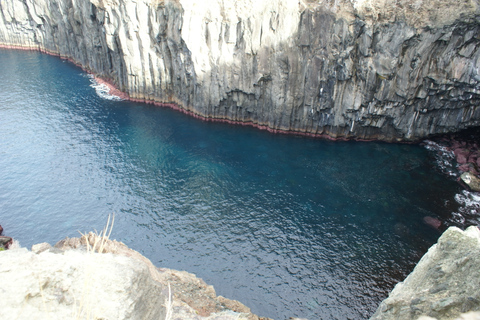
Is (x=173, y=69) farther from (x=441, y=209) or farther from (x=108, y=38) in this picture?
(x=441, y=209)

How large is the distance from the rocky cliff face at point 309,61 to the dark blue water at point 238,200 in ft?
17.4

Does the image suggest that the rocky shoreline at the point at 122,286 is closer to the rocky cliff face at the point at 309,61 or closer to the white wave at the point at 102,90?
the rocky cliff face at the point at 309,61

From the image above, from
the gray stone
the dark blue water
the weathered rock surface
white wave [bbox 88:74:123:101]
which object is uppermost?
the weathered rock surface

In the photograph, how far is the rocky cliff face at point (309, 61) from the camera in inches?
1900

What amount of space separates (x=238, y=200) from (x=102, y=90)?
173 feet

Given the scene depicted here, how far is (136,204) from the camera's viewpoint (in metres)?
42.0

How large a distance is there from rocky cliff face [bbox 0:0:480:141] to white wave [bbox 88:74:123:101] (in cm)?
390

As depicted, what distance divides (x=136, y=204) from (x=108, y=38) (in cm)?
4741

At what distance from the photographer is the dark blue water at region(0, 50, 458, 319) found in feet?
108

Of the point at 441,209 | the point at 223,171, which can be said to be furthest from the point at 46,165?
the point at 441,209

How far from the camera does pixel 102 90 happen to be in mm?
77562

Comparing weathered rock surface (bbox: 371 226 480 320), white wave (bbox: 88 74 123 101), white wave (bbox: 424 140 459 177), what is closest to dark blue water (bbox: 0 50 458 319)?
white wave (bbox: 424 140 459 177)

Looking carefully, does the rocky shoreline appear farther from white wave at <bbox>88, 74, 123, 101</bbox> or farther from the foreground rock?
white wave at <bbox>88, 74, 123, 101</bbox>

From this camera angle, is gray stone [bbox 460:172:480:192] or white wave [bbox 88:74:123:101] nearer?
gray stone [bbox 460:172:480:192]
